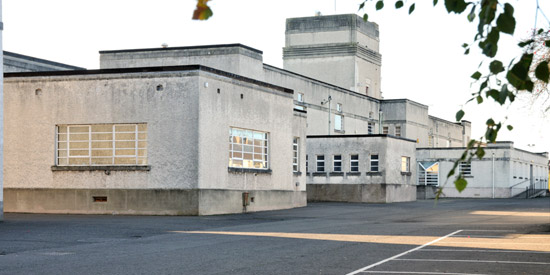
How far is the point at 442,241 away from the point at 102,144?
1688 centimetres

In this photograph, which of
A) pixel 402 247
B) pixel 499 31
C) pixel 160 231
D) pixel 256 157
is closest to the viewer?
pixel 499 31

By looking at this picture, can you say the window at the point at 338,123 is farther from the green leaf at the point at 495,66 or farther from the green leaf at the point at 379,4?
the green leaf at the point at 495,66

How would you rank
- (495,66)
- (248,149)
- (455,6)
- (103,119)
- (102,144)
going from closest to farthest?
(495,66) → (455,6) → (103,119) → (102,144) → (248,149)

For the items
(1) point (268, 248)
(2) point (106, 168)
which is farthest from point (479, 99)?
(2) point (106, 168)

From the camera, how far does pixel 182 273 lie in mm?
11438

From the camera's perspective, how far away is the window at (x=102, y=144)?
30.8m

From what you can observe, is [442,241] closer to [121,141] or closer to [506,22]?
[506,22]

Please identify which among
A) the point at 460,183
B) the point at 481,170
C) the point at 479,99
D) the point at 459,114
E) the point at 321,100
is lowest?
the point at 481,170

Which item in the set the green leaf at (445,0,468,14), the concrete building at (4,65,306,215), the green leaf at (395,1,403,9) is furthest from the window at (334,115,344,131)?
the green leaf at (445,0,468,14)

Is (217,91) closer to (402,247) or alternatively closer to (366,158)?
(402,247)

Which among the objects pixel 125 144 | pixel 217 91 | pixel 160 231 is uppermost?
pixel 217 91

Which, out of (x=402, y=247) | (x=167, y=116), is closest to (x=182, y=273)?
(x=402, y=247)

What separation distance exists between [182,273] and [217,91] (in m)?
20.6

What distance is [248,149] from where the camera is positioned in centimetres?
3434
